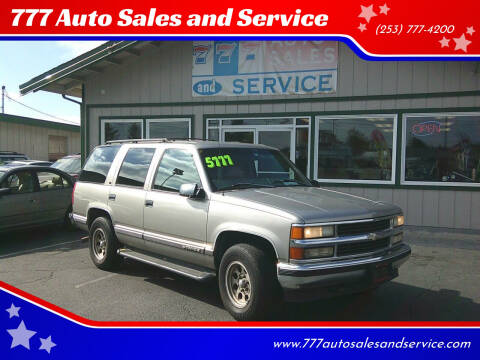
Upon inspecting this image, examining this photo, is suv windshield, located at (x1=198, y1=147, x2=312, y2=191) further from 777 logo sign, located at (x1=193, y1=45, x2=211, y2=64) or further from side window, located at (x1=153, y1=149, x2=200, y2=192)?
777 logo sign, located at (x1=193, y1=45, x2=211, y2=64)

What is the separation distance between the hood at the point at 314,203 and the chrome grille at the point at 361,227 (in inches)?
2.6

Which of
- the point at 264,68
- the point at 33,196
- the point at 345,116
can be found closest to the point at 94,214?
the point at 33,196

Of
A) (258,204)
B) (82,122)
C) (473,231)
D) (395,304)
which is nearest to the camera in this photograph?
(258,204)

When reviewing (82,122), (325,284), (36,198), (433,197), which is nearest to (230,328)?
(325,284)

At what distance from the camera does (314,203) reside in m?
4.57

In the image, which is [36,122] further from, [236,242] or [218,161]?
[236,242]

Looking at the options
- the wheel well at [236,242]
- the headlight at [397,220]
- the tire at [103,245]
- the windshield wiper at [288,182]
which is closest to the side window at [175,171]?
the wheel well at [236,242]

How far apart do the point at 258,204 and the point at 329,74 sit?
730cm

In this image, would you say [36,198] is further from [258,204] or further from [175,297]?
[258,204]

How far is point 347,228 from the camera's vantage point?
4.32 meters

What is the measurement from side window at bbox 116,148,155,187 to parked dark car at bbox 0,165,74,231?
11.3ft

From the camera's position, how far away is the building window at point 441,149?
10055 millimetres

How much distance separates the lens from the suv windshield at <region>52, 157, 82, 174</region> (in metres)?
13.8

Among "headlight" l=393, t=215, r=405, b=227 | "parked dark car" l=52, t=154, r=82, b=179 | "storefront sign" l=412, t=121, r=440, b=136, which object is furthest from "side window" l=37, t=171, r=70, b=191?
"storefront sign" l=412, t=121, r=440, b=136
